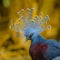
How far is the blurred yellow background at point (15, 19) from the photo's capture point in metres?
2.10

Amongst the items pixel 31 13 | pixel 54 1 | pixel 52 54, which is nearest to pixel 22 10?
pixel 31 13

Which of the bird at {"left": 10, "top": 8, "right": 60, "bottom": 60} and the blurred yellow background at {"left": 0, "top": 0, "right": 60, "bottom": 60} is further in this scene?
the blurred yellow background at {"left": 0, "top": 0, "right": 60, "bottom": 60}

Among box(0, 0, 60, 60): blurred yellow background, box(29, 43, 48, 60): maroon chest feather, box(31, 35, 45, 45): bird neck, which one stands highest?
box(0, 0, 60, 60): blurred yellow background

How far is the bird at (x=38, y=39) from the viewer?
1.99 meters

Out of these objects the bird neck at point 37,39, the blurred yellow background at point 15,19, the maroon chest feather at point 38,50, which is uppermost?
the blurred yellow background at point 15,19

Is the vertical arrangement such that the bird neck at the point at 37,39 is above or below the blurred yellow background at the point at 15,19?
below

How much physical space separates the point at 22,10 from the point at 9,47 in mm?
336

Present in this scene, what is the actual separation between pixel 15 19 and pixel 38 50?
0.30 metres

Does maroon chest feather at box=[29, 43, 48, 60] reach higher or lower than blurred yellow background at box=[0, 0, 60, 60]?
lower

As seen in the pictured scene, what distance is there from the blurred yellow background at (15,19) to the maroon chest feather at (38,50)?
0.21 ft

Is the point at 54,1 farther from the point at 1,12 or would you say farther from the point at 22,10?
the point at 1,12

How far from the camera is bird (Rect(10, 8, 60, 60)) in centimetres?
199

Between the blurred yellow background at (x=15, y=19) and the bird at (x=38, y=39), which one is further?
the blurred yellow background at (x=15, y=19)

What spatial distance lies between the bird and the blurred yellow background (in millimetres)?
48
